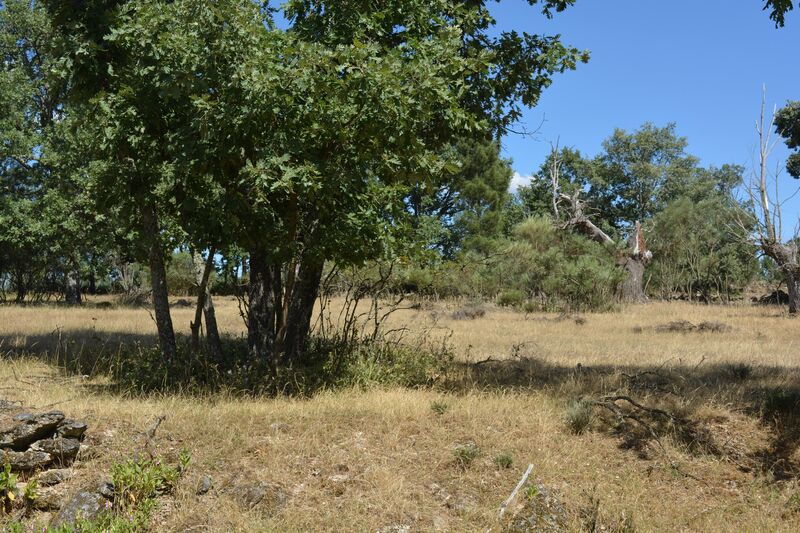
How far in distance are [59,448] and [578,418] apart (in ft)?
18.5

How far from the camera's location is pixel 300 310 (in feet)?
34.0

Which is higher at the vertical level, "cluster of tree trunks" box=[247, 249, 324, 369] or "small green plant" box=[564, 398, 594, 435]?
"cluster of tree trunks" box=[247, 249, 324, 369]

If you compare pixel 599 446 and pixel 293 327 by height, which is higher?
pixel 293 327

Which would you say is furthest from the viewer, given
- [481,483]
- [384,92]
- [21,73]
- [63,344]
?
[21,73]

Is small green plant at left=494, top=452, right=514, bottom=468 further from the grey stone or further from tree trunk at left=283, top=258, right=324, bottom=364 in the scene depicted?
tree trunk at left=283, top=258, right=324, bottom=364

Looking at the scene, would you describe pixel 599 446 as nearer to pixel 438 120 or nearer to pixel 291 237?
pixel 291 237

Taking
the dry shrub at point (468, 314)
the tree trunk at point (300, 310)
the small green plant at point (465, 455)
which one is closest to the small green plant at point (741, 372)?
the small green plant at point (465, 455)

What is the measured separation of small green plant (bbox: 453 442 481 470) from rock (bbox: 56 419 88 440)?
3849 millimetres

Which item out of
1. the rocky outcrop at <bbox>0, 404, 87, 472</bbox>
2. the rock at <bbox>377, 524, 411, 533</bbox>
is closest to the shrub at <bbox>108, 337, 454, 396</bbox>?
the rocky outcrop at <bbox>0, 404, 87, 472</bbox>

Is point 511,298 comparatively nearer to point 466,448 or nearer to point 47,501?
point 466,448

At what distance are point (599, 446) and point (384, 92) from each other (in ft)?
15.5

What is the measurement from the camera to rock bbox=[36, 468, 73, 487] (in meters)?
6.42

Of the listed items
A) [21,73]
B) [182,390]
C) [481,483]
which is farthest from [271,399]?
[21,73]

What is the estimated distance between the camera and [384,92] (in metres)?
7.68
